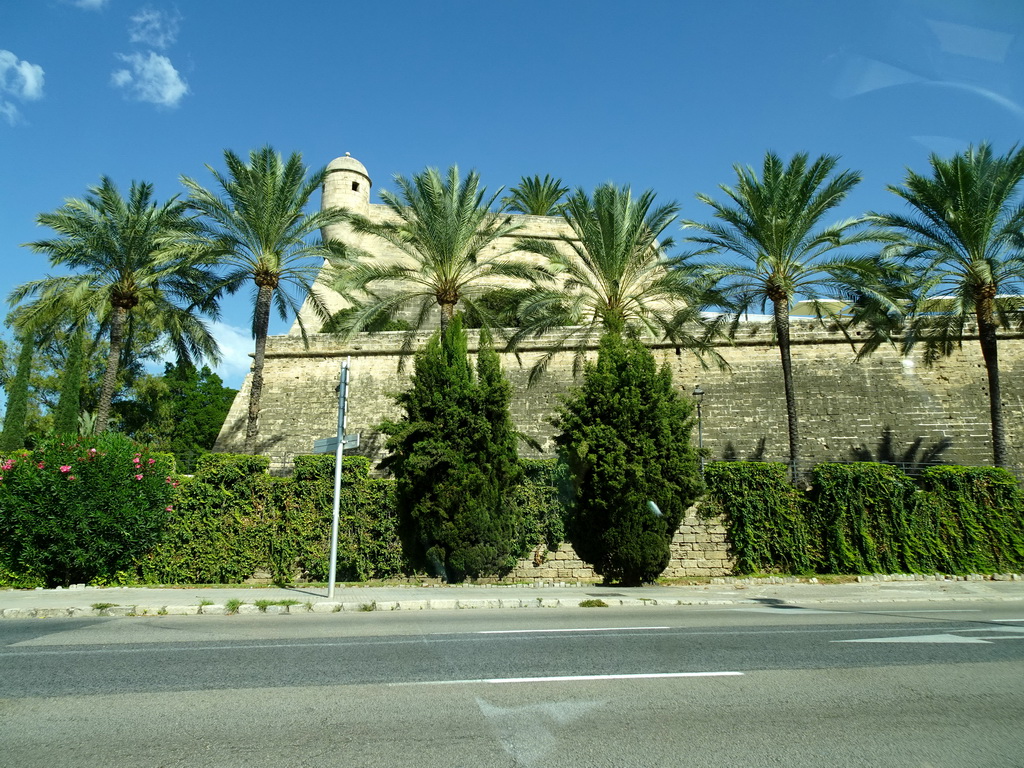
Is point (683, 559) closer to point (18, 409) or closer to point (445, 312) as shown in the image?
point (445, 312)

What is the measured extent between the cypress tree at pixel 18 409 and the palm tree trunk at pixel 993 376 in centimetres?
3350

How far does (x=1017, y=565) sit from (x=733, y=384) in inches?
385

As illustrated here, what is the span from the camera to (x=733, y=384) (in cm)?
2409

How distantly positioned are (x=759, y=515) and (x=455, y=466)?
23.6 feet

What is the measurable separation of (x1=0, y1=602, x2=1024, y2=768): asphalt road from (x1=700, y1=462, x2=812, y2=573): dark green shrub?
8023 mm

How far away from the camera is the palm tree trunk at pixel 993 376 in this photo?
17.9 meters

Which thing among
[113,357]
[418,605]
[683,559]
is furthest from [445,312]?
[418,605]

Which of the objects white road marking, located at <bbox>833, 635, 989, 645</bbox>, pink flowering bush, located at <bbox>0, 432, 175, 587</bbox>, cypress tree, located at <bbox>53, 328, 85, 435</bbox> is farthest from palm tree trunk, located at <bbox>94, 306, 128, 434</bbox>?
white road marking, located at <bbox>833, 635, 989, 645</bbox>

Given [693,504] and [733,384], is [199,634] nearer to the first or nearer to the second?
[693,504]

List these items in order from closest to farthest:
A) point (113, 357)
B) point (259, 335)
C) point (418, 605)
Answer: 1. point (418, 605)
2. point (259, 335)
3. point (113, 357)

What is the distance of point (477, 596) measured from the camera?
11852 mm

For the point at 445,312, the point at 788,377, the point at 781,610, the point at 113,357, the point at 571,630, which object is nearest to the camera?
the point at 571,630

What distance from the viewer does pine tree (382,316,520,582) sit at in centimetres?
1451

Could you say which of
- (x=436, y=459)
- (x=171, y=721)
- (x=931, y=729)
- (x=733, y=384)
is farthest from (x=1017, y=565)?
(x=171, y=721)
